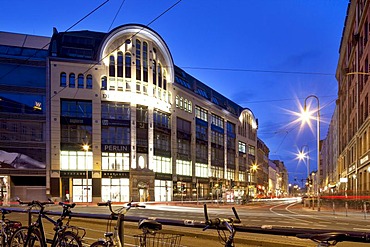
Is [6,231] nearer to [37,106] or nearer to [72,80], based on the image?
[37,106]

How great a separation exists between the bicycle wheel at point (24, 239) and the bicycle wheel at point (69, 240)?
23.8 inches

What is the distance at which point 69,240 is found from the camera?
607 cm

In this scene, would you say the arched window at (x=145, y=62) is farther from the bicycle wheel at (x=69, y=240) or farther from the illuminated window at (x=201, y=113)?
the bicycle wheel at (x=69, y=240)

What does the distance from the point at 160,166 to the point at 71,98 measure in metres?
15.8

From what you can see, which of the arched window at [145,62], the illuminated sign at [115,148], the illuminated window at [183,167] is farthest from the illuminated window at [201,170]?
the arched window at [145,62]

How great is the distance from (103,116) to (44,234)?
4865 centimetres

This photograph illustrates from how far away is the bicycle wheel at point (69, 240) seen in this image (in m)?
5.94

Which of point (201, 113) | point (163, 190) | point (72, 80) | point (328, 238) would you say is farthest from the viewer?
point (201, 113)

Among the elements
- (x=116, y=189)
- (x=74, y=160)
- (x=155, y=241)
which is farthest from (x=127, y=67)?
(x=155, y=241)

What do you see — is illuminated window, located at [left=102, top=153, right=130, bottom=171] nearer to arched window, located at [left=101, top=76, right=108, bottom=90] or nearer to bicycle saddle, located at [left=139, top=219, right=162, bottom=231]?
arched window, located at [left=101, top=76, right=108, bottom=90]

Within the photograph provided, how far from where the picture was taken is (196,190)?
6994 cm

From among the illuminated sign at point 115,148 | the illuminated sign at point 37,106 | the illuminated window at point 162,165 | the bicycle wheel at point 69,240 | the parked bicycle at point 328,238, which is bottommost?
the illuminated window at point 162,165

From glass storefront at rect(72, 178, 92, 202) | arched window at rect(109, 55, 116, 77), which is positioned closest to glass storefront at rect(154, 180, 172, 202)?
glass storefront at rect(72, 178, 92, 202)

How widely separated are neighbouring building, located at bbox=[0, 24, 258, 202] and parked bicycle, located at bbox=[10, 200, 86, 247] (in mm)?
45311
